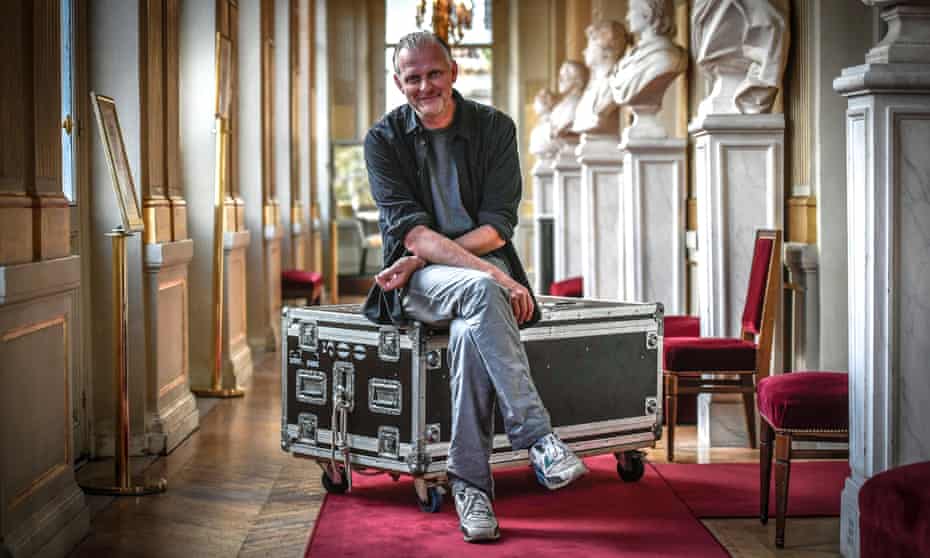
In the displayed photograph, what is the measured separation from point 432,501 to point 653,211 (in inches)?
131

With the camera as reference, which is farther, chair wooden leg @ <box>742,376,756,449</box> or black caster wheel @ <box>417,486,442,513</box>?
chair wooden leg @ <box>742,376,756,449</box>

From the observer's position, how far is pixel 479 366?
409 cm

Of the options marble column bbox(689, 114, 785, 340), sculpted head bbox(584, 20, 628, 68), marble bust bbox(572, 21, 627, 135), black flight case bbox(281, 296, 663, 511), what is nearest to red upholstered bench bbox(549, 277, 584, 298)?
marble bust bbox(572, 21, 627, 135)

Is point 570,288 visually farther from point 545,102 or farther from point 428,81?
point 428,81

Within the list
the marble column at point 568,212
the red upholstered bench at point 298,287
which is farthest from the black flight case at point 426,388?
the marble column at point 568,212

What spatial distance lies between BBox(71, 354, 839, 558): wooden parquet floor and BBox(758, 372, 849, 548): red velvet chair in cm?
21

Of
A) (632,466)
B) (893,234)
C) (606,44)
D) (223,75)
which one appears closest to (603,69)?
(606,44)

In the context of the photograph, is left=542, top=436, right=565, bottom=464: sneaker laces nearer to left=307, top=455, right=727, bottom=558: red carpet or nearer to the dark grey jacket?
left=307, top=455, right=727, bottom=558: red carpet

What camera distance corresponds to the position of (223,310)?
27.1 feet

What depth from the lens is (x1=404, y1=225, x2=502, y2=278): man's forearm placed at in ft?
13.9

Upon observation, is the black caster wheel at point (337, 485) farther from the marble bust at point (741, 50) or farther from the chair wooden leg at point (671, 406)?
the marble bust at point (741, 50)

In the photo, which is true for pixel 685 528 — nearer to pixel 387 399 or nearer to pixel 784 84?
pixel 387 399

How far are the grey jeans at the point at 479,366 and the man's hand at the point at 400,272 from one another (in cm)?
3

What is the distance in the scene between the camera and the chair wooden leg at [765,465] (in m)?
4.21
